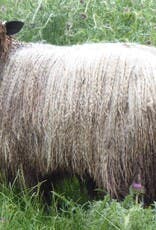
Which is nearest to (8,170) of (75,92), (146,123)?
(75,92)

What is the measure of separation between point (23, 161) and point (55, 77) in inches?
21.4

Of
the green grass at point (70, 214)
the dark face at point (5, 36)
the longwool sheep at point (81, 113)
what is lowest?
the green grass at point (70, 214)

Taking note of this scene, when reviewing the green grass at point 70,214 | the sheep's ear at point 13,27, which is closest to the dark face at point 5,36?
the sheep's ear at point 13,27

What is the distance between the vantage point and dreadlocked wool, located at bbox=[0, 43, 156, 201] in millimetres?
3619

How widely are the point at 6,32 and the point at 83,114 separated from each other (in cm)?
79

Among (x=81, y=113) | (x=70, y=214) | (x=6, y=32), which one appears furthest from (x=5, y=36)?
(x=70, y=214)

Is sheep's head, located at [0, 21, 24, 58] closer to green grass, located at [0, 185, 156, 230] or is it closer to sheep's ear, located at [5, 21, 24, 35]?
sheep's ear, located at [5, 21, 24, 35]

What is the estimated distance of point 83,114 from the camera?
3701 mm

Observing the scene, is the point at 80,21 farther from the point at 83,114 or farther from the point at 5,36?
the point at 83,114

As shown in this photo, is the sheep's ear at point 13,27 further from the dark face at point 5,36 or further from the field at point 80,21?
the field at point 80,21

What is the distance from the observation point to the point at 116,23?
5469 millimetres

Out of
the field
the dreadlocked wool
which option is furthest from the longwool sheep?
the field

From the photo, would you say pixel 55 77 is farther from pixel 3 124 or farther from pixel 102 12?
pixel 102 12

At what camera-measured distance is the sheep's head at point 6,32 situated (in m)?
3.99
